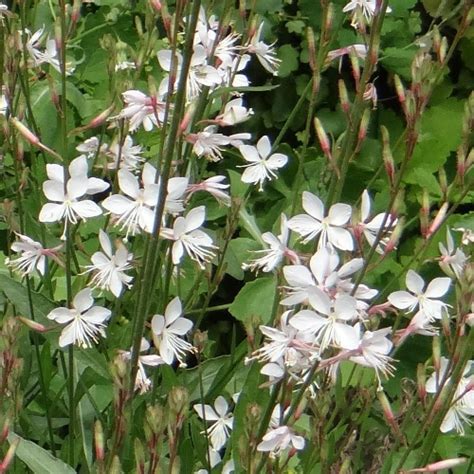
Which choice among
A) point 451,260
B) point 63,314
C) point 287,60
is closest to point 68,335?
point 63,314

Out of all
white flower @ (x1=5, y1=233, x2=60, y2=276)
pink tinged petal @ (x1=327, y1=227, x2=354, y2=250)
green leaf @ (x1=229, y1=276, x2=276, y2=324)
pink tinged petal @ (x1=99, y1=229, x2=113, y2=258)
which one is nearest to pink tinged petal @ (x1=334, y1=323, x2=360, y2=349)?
pink tinged petal @ (x1=327, y1=227, x2=354, y2=250)

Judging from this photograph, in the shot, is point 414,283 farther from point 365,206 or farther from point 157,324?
point 157,324

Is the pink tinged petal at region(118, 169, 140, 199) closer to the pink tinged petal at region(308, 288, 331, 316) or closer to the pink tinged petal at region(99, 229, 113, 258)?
the pink tinged petal at region(99, 229, 113, 258)

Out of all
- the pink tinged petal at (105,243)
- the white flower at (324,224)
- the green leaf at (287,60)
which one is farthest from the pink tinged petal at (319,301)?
the green leaf at (287,60)

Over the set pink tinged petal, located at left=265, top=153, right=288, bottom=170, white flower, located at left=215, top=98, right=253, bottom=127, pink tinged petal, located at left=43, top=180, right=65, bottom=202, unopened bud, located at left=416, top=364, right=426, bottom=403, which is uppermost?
white flower, located at left=215, top=98, right=253, bottom=127

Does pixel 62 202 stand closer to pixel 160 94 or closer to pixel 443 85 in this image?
pixel 160 94

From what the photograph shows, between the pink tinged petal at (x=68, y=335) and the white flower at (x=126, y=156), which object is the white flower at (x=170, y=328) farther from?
the white flower at (x=126, y=156)

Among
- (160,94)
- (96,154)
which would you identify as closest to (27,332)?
(96,154)
